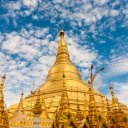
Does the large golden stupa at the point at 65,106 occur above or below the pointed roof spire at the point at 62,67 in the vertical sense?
below

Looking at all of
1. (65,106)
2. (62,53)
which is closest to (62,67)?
(62,53)

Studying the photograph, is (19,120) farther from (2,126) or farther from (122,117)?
(122,117)

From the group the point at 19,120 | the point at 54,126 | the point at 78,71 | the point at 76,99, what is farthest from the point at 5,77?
the point at 78,71

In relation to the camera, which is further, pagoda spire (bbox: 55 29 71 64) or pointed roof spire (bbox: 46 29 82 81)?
pagoda spire (bbox: 55 29 71 64)

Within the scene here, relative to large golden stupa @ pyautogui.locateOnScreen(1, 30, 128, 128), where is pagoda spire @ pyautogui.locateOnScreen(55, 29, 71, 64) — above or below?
above

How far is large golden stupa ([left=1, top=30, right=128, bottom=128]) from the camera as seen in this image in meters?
14.2

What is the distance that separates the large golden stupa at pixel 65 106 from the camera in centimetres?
1420

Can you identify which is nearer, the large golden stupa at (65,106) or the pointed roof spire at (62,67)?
the large golden stupa at (65,106)

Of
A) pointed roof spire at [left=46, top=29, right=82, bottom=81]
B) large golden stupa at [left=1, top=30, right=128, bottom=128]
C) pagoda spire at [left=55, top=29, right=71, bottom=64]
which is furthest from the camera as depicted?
pagoda spire at [left=55, top=29, right=71, bottom=64]

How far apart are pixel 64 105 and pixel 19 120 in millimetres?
4481

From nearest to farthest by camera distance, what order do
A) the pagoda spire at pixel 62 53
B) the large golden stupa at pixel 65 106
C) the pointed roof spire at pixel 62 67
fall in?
the large golden stupa at pixel 65 106
the pointed roof spire at pixel 62 67
the pagoda spire at pixel 62 53

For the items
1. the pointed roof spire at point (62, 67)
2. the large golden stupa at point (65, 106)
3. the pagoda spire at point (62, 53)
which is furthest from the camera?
the pagoda spire at point (62, 53)

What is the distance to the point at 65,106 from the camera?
56.0ft

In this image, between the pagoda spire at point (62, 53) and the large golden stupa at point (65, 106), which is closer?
the large golden stupa at point (65, 106)
